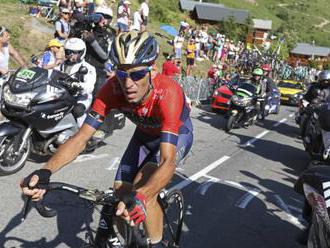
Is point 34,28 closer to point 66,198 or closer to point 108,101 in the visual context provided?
point 66,198

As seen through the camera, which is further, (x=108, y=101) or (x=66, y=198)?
(x=66, y=198)

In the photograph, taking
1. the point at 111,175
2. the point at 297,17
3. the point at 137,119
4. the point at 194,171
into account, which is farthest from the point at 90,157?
the point at 297,17

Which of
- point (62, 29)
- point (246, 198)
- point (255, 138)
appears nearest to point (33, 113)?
point (246, 198)

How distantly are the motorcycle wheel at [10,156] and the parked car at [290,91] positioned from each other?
19516 mm

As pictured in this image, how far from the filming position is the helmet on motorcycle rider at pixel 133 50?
299 centimetres

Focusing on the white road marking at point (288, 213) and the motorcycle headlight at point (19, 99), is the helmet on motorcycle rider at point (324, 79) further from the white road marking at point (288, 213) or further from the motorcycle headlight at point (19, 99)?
the motorcycle headlight at point (19, 99)

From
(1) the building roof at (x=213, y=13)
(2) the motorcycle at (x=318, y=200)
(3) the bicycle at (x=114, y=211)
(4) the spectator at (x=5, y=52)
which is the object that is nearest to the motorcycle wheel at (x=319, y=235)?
(2) the motorcycle at (x=318, y=200)

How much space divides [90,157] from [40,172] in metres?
Result: 5.33

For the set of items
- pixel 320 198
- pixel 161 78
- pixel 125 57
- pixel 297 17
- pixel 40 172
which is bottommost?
pixel 297 17

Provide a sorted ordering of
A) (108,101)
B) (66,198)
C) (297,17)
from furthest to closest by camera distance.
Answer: (297,17) → (66,198) → (108,101)

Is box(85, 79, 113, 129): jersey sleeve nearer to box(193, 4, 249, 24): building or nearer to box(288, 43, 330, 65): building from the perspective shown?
box(193, 4, 249, 24): building

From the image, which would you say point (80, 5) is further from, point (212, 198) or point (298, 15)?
point (298, 15)

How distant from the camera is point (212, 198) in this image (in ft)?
21.9

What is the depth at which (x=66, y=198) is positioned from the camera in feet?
18.9
